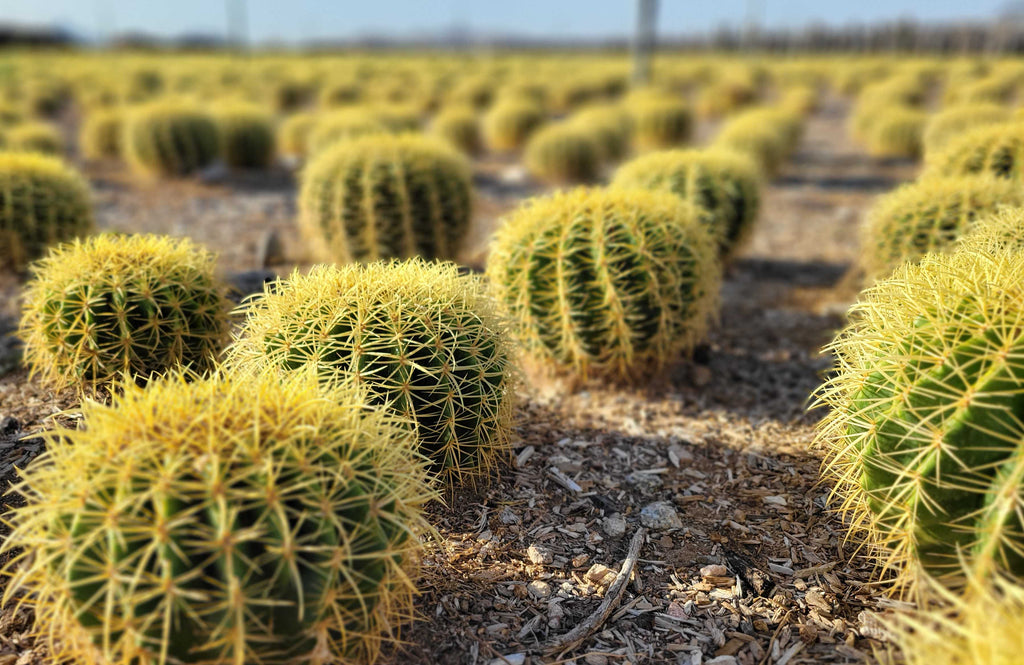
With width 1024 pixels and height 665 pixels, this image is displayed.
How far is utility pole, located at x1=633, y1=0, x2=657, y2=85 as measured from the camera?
18594 millimetres

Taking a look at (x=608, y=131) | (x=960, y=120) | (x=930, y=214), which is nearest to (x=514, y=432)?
(x=930, y=214)

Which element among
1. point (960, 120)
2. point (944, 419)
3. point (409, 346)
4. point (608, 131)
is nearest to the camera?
point (944, 419)

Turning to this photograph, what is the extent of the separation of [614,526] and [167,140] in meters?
9.77

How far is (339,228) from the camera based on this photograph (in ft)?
20.4

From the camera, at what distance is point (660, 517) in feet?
10.5

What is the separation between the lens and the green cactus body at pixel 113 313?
135 inches

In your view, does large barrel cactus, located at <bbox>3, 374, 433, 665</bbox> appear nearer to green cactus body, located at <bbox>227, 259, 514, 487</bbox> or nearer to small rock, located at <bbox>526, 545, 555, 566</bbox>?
green cactus body, located at <bbox>227, 259, 514, 487</bbox>

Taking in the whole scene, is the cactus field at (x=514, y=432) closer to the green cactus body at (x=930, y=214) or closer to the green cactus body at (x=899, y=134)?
the green cactus body at (x=930, y=214)

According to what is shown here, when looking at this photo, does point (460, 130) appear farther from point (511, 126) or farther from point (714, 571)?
point (714, 571)

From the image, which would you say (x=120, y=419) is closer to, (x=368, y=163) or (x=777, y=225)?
(x=368, y=163)

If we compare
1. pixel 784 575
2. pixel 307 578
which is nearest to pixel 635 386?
pixel 784 575

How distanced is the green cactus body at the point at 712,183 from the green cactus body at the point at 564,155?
4448 millimetres

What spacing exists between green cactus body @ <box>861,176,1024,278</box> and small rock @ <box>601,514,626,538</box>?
2814 mm

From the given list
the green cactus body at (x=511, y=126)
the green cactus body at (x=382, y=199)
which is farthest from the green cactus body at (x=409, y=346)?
the green cactus body at (x=511, y=126)
